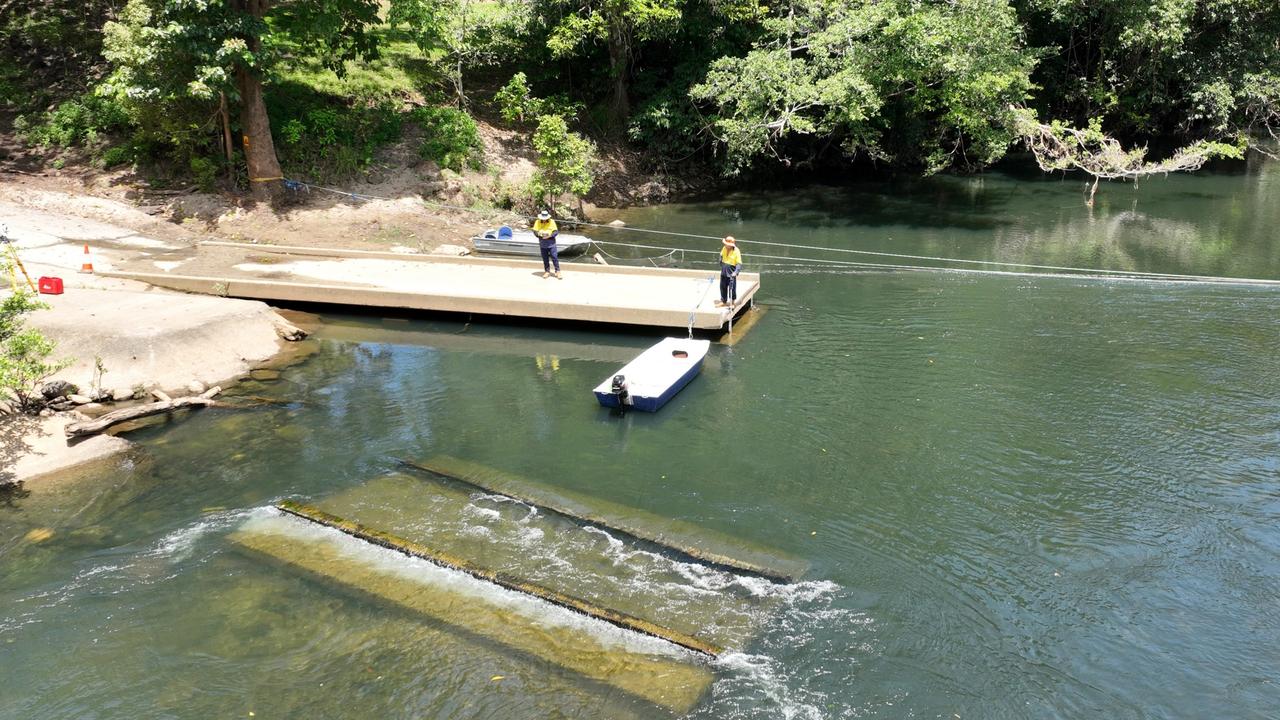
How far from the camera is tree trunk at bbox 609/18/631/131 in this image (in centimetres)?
3083

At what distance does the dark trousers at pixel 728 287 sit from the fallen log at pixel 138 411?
31.9 feet

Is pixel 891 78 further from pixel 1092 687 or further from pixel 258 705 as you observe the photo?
pixel 258 705

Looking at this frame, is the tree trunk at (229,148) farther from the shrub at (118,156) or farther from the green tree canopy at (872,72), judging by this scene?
the green tree canopy at (872,72)

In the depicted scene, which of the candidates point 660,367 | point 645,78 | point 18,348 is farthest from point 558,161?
point 18,348

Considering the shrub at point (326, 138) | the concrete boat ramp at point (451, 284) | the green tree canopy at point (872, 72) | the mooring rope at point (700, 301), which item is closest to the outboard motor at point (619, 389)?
the mooring rope at point (700, 301)

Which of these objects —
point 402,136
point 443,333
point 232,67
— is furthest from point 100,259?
point 402,136

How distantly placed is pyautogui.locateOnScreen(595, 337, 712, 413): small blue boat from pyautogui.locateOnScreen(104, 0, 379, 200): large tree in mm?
14129

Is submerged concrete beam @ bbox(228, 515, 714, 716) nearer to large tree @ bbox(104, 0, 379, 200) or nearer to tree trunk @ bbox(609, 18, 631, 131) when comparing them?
large tree @ bbox(104, 0, 379, 200)

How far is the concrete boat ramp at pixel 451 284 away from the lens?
1830 centimetres

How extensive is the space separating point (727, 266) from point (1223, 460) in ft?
29.1

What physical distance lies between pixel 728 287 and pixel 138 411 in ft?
35.8

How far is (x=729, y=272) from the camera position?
17594 mm

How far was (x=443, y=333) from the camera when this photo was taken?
19031mm

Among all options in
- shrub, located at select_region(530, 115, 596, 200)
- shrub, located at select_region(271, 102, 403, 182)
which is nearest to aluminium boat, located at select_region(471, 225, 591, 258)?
shrub, located at select_region(530, 115, 596, 200)
